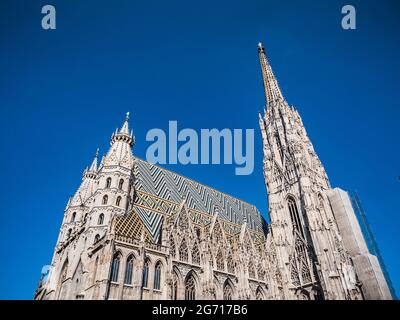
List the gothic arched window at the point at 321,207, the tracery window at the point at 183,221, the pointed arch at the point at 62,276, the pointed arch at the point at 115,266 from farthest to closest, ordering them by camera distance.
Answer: the gothic arched window at the point at 321,207 → the tracery window at the point at 183,221 → the pointed arch at the point at 62,276 → the pointed arch at the point at 115,266

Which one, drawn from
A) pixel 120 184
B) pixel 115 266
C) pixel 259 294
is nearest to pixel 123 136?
pixel 120 184

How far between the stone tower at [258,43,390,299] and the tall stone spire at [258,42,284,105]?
433cm

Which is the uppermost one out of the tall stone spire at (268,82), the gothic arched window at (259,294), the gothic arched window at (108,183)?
the tall stone spire at (268,82)

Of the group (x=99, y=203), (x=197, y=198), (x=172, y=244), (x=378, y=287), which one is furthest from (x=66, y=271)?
(x=378, y=287)

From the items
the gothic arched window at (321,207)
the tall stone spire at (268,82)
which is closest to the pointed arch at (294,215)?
the gothic arched window at (321,207)

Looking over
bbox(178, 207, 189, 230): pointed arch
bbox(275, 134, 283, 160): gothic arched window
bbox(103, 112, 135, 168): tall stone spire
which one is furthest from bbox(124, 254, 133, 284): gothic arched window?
bbox(275, 134, 283, 160): gothic arched window

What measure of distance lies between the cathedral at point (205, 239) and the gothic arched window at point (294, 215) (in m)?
0.20

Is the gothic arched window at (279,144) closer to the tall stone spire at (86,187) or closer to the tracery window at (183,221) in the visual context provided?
the tracery window at (183,221)

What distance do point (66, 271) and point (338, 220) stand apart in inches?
1351

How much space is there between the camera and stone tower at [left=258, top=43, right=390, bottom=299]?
3519 cm

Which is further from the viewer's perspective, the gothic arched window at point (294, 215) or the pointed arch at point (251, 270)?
the gothic arched window at point (294, 215)

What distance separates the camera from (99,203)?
29938 mm

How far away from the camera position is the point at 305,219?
4172cm

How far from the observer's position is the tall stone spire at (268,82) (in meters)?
59.6
